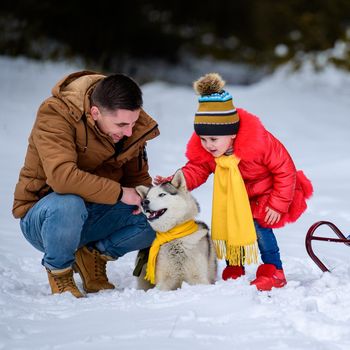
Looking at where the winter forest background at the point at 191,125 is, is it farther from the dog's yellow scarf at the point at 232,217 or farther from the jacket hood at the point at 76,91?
the jacket hood at the point at 76,91

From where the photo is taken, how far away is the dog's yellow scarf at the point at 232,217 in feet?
11.5

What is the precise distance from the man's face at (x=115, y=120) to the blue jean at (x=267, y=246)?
911 millimetres

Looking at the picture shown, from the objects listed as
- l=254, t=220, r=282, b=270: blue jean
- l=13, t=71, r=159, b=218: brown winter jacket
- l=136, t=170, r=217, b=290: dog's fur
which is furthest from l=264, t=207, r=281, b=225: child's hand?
l=13, t=71, r=159, b=218: brown winter jacket

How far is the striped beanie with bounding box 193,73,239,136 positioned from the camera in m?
3.45

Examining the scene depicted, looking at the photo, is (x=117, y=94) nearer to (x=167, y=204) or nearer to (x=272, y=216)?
(x=167, y=204)

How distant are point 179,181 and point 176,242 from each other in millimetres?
336

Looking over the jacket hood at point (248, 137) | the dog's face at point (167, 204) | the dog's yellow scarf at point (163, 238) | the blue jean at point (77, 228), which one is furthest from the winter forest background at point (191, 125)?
the jacket hood at point (248, 137)

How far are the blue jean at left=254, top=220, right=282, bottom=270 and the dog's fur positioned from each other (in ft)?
1.10

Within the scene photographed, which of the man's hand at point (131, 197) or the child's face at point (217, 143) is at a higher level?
the child's face at point (217, 143)

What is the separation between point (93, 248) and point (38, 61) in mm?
8173

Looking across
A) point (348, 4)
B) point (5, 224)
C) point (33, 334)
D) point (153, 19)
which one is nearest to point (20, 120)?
point (5, 224)

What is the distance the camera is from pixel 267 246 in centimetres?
367

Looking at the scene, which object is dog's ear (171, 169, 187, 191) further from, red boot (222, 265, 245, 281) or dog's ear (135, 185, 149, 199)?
red boot (222, 265, 245, 281)

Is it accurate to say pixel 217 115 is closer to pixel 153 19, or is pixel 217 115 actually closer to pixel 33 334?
pixel 33 334
